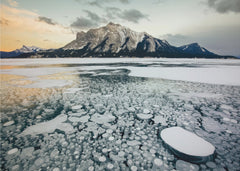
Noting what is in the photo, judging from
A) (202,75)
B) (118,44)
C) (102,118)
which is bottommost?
(102,118)

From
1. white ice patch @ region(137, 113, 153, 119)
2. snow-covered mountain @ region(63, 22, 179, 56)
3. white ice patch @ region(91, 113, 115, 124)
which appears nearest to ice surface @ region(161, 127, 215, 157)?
white ice patch @ region(137, 113, 153, 119)

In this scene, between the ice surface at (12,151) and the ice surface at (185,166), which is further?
the ice surface at (12,151)

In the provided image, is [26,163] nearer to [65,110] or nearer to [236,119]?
[65,110]

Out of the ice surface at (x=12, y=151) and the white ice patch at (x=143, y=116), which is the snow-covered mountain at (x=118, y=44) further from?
the ice surface at (x=12, y=151)

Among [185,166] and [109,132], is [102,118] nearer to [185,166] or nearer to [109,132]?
[109,132]

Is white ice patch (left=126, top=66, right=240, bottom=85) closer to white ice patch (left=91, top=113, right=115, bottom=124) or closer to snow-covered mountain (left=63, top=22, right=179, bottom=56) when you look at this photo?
white ice patch (left=91, top=113, right=115, bottom=124)

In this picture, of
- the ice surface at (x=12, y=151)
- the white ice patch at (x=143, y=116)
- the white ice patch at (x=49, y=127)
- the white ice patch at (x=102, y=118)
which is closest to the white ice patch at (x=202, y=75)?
the white ice patch at (x=143, y=116)

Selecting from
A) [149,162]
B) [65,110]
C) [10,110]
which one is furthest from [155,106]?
[10,110]

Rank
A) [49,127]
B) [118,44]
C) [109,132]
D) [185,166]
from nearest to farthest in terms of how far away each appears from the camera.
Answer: [185,166]
[109,132]
[49,127]
[118,44]

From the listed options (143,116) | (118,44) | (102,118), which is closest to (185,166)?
(143,116)
